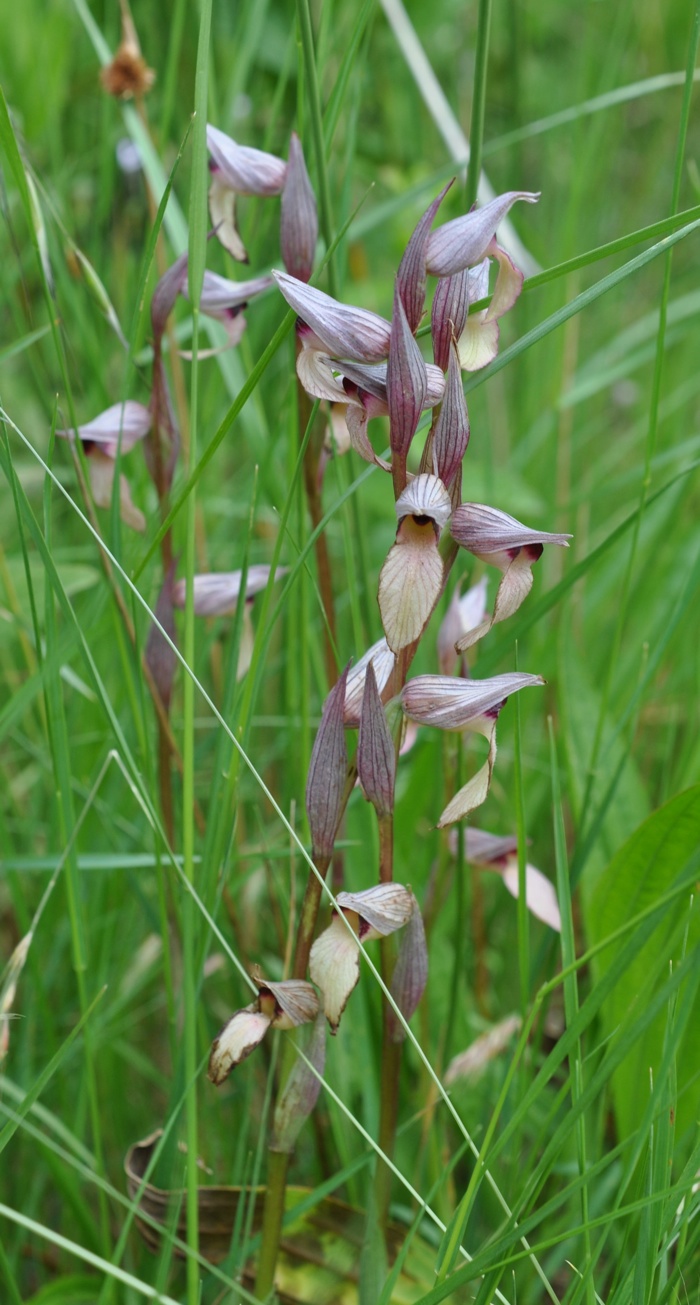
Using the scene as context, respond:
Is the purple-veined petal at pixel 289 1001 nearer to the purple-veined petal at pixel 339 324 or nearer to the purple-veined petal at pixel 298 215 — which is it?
the purple-veined petal at pixel 339 324

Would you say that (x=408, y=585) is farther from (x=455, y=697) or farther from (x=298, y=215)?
(x=298, y=215)

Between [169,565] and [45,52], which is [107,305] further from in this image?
[45,52]

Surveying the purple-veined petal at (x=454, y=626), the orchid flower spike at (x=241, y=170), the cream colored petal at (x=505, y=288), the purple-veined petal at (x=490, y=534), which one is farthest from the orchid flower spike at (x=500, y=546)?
the orchid flower spike at (x=241, y=170)

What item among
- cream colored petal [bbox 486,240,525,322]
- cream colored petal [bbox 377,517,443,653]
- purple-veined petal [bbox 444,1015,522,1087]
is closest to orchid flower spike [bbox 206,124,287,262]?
cream colored petal [bbox 486,240,525,322]

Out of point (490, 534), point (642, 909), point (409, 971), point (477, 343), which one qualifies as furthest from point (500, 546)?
point (642, 909)

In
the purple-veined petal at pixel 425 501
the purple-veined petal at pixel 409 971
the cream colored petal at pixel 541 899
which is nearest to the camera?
the purple-veined petal at pixel 425 501

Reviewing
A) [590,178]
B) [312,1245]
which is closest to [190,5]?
[590,178]
